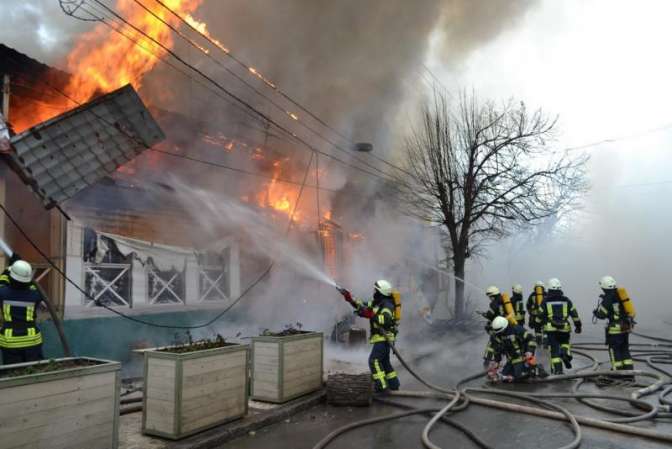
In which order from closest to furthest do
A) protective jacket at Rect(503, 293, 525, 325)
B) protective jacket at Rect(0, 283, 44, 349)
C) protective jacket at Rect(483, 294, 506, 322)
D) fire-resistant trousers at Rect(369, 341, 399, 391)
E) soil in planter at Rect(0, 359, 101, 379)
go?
soil in planter at Rect(0, 359, 101, 379) < protective jacket at Rect(0, 283, 44, 349) < fire-resistant trousers at Rect(369, 341, 399, 391) < protective jacket at Rect(483, 294, 506, 322) < protective jacket at Rect(503, 293, 525, 325)

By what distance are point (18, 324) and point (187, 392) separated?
2.19 meters

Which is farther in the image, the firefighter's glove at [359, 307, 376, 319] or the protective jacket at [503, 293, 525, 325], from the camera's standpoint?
the protective jacket at [503, 293, 525, 325]

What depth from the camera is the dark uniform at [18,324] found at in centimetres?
532

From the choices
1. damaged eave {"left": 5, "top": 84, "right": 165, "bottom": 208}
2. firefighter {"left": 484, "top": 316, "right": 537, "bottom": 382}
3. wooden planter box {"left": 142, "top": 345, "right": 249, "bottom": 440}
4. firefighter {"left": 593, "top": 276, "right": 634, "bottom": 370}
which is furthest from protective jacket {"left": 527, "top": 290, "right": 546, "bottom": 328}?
damaged eave {"left": 5, "top": 84, "right": 165, "bottom": 208}

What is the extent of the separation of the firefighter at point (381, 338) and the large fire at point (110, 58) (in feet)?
19.5

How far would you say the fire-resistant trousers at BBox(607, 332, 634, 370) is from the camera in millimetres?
7965

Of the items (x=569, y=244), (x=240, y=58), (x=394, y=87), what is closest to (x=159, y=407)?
(x=240, y=58)

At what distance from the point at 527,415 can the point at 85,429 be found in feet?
15.9

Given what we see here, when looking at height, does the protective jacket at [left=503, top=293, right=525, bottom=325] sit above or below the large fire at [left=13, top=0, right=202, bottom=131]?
below

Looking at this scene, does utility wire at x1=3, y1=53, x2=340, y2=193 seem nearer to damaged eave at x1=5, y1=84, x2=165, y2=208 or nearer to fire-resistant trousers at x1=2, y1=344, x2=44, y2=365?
damaged eave at x1=5, y1=84, x2=165, y2=208

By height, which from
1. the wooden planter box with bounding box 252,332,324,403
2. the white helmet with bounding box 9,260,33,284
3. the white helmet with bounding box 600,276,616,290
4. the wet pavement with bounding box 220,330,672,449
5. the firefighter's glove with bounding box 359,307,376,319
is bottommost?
the wet pavement with bounding box 220,330,672,449

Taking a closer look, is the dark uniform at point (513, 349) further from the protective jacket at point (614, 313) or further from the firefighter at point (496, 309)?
the protective jacket at point (614, 313)

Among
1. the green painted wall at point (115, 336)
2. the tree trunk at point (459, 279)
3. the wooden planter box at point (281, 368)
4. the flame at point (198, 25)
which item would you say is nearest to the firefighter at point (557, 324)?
the wooden planter box at point (281, 368)

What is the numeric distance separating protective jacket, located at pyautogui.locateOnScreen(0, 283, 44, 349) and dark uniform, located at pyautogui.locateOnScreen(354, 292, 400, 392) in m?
4.15
